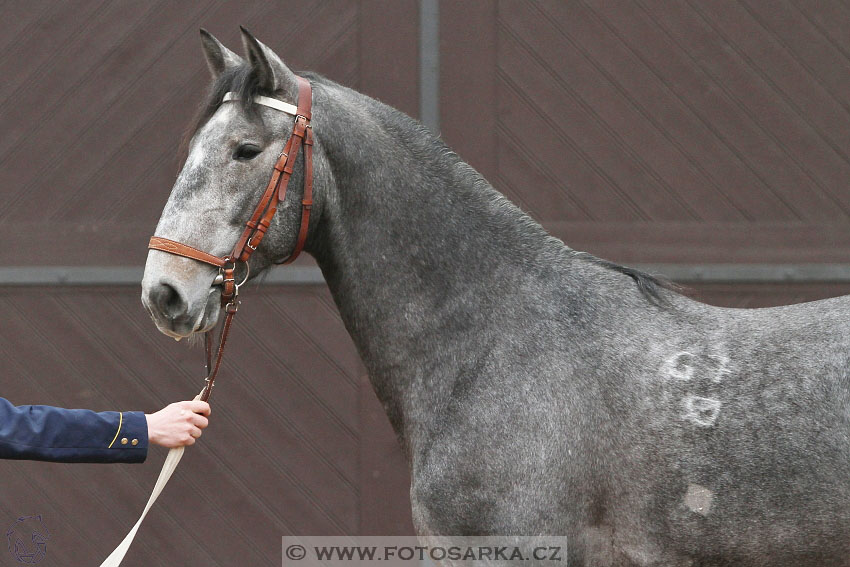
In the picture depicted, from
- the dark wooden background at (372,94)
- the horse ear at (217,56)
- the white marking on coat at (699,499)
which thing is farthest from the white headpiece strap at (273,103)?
the dark wooden background at (372,94)

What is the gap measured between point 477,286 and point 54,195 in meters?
2.40

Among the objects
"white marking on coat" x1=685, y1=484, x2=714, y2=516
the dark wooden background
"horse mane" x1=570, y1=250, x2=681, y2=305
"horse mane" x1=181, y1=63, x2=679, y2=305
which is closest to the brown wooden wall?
the dark wooden background

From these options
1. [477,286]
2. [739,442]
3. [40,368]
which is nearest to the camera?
[739,442]

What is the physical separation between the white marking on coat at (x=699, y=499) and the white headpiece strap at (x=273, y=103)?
138 centimetres

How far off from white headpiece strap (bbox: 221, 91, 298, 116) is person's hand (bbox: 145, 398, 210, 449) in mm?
804

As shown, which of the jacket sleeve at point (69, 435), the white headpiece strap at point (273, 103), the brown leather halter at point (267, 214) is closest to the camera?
the jacket sleeve at point (69, 435)

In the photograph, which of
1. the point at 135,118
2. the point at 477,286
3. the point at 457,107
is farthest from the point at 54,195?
the point at 477,286

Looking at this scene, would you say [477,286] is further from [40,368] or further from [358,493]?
[40,368]

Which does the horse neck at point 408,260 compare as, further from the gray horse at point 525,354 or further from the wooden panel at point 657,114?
the wooden panel at point 657,114

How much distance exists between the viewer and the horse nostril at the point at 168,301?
1962mm

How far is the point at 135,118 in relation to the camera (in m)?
3.66

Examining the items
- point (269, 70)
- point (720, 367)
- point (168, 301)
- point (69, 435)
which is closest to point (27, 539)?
point (69, 435)

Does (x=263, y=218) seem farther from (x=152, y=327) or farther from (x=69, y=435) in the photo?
(x=152, y=327)

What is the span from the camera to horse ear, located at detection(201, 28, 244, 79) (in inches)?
85.0
